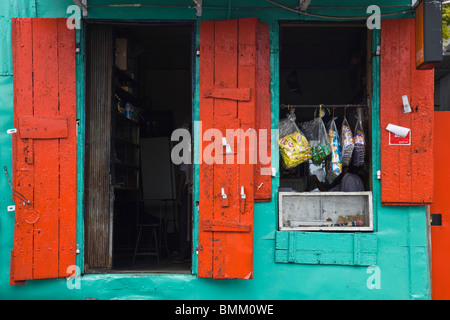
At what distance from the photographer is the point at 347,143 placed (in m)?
5.50

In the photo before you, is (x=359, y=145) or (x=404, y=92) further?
(x=359, y=145)

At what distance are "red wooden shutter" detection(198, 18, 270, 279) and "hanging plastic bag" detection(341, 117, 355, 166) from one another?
1.07 metres

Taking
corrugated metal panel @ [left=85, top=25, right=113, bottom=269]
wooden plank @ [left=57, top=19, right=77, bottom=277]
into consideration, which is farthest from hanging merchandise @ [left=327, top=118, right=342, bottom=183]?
wooden plank @ [left=57, top=19, right=77, bottom=277]

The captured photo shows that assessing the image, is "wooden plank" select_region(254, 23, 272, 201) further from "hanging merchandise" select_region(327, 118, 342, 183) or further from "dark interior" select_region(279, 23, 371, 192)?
"hanging merchandise" select_region(327, 118, 342, 183)

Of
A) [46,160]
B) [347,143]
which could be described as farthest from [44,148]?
[347,143]

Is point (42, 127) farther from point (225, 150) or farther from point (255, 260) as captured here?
point (255, 260)

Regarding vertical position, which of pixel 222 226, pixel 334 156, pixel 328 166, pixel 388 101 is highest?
pixel 388 101

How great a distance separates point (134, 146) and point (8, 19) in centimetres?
302

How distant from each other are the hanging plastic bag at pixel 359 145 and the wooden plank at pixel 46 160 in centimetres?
336

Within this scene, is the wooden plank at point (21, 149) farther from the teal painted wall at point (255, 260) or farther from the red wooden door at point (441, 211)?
the red wooden door at point (441, 211)

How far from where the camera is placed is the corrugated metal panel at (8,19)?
5.33 meters

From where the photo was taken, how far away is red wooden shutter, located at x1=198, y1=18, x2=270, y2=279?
511cm

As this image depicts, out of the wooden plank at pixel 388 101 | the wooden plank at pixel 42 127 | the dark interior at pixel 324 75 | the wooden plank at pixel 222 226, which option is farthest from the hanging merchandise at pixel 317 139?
the wooden plank at pixel 42 127
